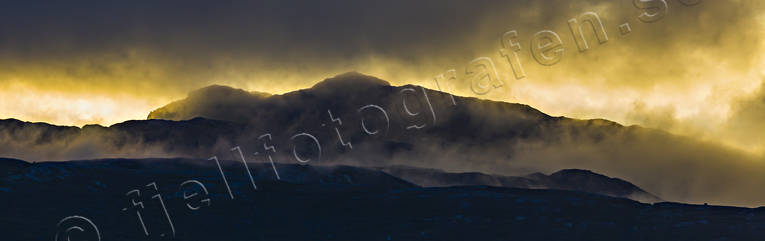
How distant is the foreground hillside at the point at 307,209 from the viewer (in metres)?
38.7

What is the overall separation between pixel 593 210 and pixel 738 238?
355 inches

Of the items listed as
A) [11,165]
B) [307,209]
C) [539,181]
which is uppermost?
[11,165]

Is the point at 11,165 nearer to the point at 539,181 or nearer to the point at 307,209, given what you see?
the point at 307,209

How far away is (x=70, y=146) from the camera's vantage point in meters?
42.8

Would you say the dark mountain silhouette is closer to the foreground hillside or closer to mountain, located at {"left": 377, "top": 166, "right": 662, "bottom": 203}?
the foreground hillside

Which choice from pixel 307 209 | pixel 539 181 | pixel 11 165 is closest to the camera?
pixel 11 165

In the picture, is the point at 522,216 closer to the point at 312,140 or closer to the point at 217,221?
the point at 217,221

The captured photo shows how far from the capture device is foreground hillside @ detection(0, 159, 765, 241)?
127 ft

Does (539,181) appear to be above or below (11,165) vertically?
below

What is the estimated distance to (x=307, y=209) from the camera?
41.8m

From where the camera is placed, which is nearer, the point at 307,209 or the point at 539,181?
the point at 307,209

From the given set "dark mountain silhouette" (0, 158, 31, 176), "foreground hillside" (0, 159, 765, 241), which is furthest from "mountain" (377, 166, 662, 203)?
"dark mountain silhouette" (0, 158, 31, 176)

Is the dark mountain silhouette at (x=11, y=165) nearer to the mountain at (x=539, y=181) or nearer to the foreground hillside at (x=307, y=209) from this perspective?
the foreground hillside at (x=307, y=209)

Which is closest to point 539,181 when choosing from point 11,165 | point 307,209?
point 307,209
